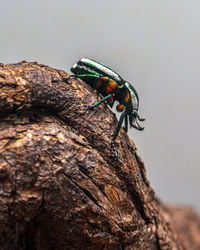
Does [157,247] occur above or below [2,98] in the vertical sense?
below

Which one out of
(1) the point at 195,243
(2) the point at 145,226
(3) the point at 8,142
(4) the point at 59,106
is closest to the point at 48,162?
(3) the point at 8,142

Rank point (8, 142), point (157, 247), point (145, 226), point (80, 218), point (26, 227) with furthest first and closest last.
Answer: point (157, 247) < point (145, 226) < point (26, 227) < point (80, 218) < point (8, 142)

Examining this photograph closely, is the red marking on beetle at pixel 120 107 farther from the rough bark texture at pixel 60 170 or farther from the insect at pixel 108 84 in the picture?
the rough bark texture at pixel 60 170

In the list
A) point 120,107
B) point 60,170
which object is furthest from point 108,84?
point 60,170

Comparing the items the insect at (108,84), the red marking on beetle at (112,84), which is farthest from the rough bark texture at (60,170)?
the red marking on beetle at (112,84)

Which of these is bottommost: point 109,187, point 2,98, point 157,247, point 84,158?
point 157,247

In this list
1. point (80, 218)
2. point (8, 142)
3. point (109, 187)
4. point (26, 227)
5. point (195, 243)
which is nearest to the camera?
point (8, 142)

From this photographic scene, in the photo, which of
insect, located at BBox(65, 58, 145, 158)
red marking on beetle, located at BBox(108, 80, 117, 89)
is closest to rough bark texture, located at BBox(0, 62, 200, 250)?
insect, located at BBox(65, 58, 145, 158)

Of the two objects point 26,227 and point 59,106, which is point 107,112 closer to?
point 59,106

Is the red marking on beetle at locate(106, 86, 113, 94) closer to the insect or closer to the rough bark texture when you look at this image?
the insect
